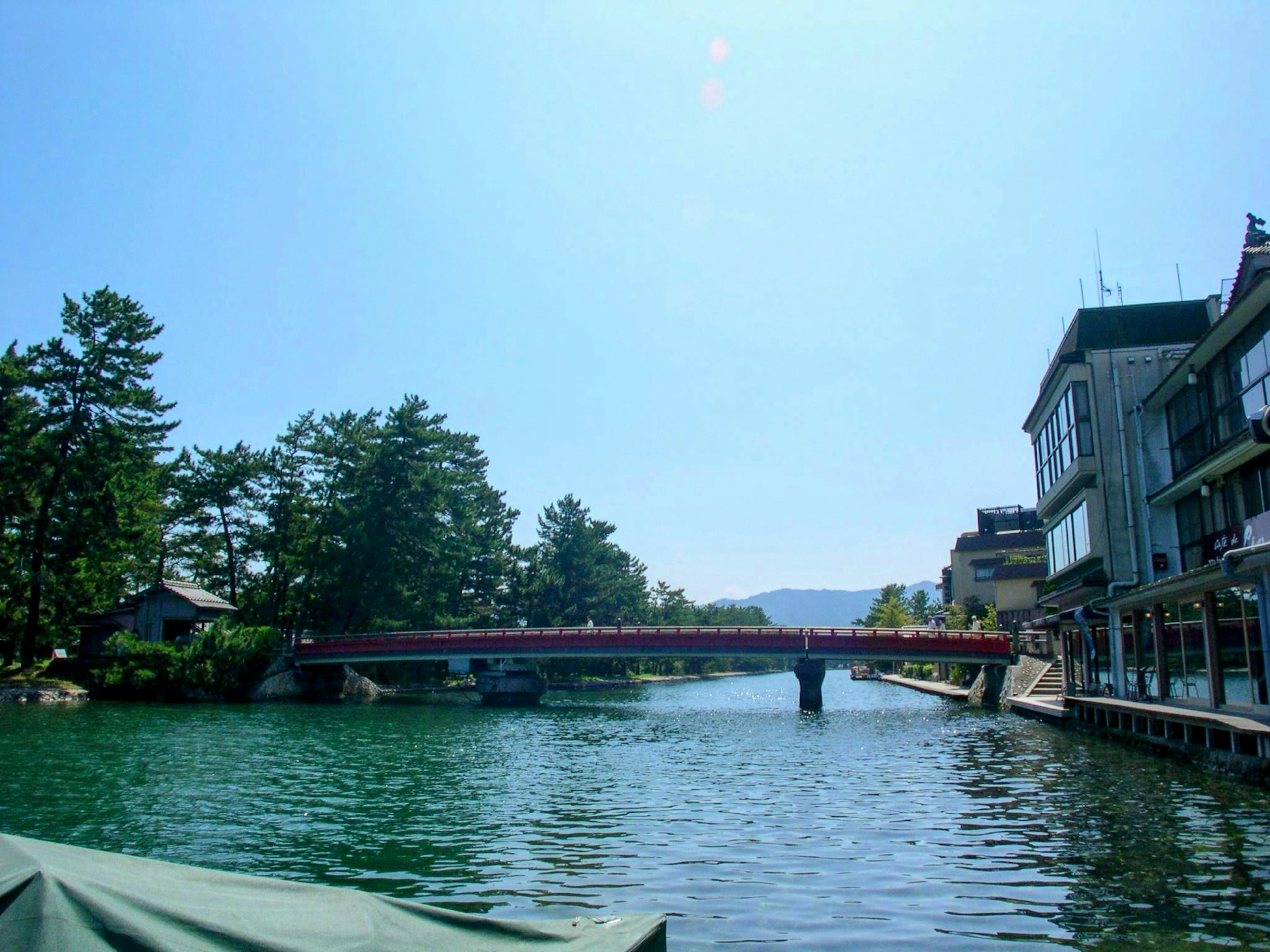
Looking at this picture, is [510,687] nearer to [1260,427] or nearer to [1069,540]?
[1069,540]

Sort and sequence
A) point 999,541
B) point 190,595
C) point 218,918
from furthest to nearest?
point 999,541 → point 190,595 → point 218,918

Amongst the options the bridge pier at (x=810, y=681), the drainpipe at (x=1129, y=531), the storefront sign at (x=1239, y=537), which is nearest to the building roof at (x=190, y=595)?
the bridge pier at (x=810, y=681)

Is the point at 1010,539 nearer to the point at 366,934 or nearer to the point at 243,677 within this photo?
the point at 243,677

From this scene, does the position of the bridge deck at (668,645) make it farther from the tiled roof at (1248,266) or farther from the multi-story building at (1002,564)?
the tiled roof at (1248,266)

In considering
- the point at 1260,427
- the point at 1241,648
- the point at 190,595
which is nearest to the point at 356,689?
the point at 190,595

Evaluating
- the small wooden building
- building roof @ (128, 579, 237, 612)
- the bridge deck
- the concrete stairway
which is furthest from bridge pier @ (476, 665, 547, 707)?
the concrete stairway

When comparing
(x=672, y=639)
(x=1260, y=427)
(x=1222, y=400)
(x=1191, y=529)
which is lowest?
(x=672, y=639)

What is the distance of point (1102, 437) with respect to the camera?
31.9 metres

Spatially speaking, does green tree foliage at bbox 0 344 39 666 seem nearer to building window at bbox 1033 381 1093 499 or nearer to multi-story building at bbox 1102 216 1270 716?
building window at bbox 1033 381 1093 499

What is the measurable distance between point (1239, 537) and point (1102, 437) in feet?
26.4

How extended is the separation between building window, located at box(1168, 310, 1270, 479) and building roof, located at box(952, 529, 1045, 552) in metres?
54.2

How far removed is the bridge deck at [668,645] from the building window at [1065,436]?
13020mm

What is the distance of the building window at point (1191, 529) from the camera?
2780 cm

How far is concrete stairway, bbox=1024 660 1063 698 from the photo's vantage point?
142 feet
